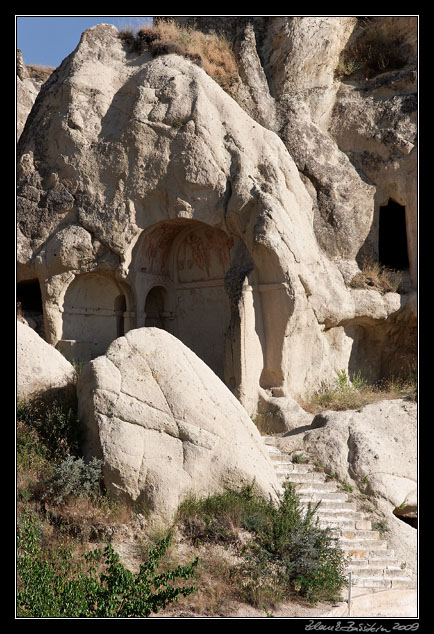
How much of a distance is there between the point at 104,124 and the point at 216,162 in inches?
116

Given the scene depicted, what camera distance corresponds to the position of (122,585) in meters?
7.59

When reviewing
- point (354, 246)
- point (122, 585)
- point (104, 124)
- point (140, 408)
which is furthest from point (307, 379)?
point (122, 585)

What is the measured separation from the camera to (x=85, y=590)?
7539mm

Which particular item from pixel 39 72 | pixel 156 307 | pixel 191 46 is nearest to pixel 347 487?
pixel 156 307

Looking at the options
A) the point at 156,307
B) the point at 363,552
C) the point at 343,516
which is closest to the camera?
the point at 363,552

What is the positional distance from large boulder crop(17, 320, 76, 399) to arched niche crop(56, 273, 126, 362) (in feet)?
14.6

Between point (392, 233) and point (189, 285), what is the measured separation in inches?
231

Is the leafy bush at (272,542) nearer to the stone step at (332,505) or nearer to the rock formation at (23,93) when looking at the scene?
the stone step at (332,505)

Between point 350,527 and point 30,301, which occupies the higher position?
point 30,301

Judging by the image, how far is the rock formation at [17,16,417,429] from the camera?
15.4 meters

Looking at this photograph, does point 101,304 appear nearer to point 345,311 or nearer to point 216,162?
point 216,162

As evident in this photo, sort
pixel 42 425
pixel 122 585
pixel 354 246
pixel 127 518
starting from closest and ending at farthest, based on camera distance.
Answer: pixel 122 585
pixel 127 518
pixel 42 425
pixel 354 246

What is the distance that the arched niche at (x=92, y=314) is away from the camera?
1697 cm

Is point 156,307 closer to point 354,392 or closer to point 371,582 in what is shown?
point 354,392
